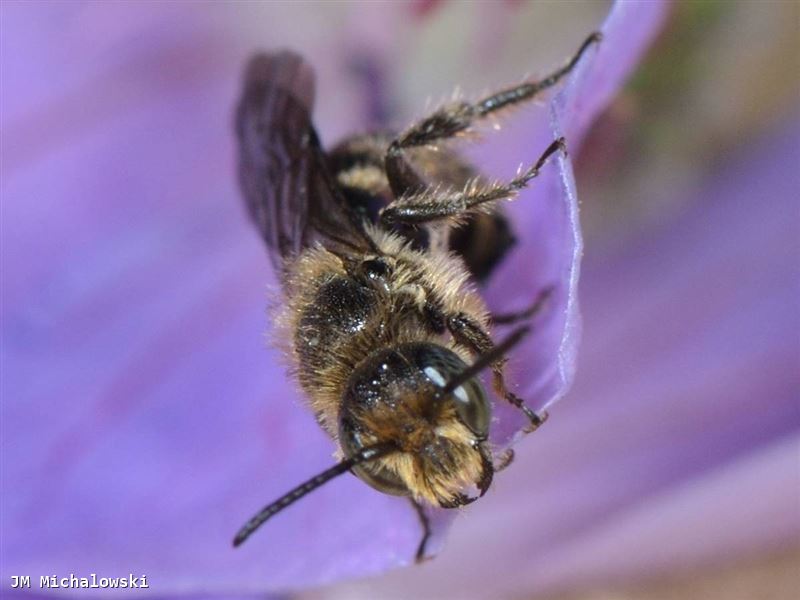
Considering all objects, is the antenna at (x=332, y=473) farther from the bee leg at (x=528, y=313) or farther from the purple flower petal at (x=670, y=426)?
the purple flower petal at (x=670, y=426)

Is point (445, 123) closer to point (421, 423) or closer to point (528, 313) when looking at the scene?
point (528, 313)

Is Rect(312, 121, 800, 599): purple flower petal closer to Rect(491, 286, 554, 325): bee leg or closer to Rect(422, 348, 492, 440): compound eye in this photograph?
Rect(491, 286, 554, 325): bee leg

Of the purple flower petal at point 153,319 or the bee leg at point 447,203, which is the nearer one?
the bee leg at point 447,203

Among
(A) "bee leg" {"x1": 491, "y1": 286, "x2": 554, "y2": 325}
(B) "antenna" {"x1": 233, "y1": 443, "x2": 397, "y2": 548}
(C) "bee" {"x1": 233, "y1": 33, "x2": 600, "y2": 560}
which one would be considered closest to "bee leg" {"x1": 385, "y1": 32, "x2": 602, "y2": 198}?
(C) "bee" {"x1": 233, "y1": 33, "x2": 600, "y2": 560}

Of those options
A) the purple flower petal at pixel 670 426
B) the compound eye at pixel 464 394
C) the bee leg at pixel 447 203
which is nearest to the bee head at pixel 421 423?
the compound eye at pixel 464 394

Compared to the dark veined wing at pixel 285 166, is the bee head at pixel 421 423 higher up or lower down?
lower down

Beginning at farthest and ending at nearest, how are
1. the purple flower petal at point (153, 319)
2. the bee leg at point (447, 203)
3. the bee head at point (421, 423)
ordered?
1. the purple flower petal at point (153, 319)
2. the bee leg at point (447, 203)
3. the bee head at point (421, 423)
